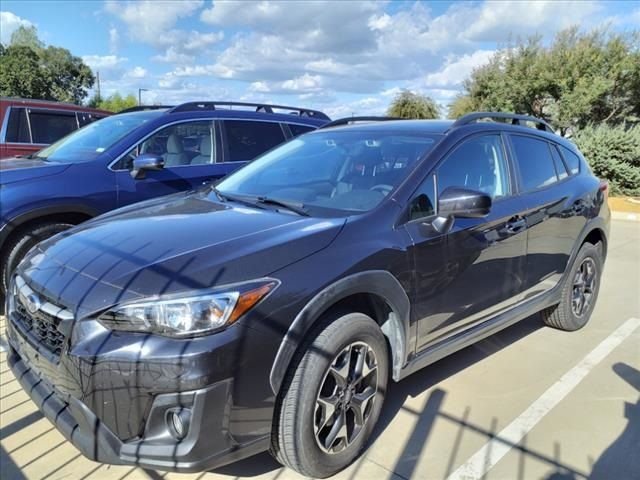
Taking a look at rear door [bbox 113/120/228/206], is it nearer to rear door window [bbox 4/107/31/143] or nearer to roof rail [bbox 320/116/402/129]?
roof rail [bbox 320/116/402/129]

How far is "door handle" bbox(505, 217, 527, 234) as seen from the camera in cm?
345

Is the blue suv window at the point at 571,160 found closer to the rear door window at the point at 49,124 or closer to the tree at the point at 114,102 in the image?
the rear door window at the point at 49,124

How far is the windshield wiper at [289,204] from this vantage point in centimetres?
288

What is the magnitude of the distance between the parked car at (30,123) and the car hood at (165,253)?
6073mm

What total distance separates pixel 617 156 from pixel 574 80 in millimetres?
8763

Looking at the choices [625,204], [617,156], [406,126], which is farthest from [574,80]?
[406,126]

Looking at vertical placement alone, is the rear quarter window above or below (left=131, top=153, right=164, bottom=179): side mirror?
above

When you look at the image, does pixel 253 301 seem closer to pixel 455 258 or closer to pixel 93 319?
pixel 93 319

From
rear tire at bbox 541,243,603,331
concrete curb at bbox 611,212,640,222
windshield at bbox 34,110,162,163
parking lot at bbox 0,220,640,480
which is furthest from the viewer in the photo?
concrete curb at bbox 611,212,640,222

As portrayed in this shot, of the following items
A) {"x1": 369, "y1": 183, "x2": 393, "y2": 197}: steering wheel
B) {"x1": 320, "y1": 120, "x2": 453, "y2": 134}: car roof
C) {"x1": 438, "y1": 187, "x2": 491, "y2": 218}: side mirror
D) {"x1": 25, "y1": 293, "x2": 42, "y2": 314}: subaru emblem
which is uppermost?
{"x1": 320, "y1": 120, "x2": 453, "y2": 134}: car roof

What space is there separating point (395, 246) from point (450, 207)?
1.36ft

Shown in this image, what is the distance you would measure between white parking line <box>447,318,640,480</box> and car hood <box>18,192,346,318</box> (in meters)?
1.41

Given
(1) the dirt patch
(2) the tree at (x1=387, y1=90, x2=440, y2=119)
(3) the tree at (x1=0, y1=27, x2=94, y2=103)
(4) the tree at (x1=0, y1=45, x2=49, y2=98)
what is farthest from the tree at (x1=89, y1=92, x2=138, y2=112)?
(1) the dirt patch

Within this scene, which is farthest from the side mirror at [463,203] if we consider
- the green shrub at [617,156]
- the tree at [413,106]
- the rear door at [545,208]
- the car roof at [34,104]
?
the tree at [413,106]
